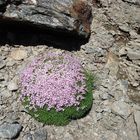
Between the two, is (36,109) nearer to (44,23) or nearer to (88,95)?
(88,95)

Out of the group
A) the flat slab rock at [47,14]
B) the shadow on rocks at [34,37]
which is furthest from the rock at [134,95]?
the flat slab rock at [47,14]

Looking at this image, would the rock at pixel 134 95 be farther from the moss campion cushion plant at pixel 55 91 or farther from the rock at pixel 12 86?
the rock at pixel 12 86

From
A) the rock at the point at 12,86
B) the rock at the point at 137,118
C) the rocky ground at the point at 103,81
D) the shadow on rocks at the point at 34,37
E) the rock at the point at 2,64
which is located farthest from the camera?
the shadow on rocks at the point at 34,37

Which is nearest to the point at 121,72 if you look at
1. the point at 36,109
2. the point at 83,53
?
the point at 83,53

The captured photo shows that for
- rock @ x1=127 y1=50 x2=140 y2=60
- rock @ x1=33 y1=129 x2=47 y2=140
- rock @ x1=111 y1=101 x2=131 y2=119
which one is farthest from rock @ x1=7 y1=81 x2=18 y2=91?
rock @ x1=127 y1=50 x2=140 y2=60

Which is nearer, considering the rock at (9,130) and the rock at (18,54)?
the rock at (9,130)

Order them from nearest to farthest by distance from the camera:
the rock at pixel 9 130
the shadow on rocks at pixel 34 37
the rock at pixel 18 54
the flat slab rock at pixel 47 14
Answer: the rock at pixel 9 130
the flat slab rock at pixel 47 14
the rock at pixel 18 54
the shadow on rocks at pixel 34 37

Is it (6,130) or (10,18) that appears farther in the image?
(10,18)
